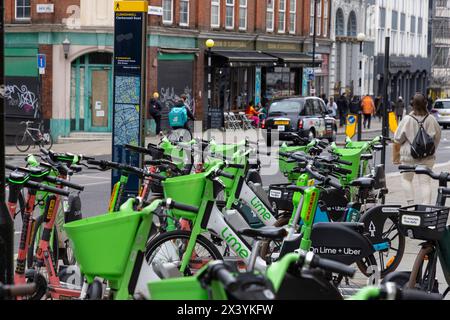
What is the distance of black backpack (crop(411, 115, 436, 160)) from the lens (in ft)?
39.4

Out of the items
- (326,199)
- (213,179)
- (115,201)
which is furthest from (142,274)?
(326,199)

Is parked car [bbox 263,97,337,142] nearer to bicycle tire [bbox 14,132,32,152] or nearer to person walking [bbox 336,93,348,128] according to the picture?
bicycle tire [bbox 14,132,32,152]

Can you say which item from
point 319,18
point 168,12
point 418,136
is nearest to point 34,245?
point 418,136

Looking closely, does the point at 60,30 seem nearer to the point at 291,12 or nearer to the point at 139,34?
the point at 291,12

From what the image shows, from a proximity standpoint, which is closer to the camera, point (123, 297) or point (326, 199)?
point (123, 297)

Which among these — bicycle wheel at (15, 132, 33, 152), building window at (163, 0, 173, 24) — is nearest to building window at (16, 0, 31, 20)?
building window at (163, 0, 173, 24)

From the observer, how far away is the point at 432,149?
39.6 feet

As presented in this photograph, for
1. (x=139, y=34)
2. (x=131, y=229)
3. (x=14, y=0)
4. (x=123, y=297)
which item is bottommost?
(x=123, y=297)

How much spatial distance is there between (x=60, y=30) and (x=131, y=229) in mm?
30565

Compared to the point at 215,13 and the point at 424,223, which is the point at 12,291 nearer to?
the point at 424,223

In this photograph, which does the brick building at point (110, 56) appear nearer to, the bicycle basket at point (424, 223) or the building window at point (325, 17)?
the building window at point (325, 17)

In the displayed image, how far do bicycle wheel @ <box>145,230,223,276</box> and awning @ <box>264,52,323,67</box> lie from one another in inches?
1508

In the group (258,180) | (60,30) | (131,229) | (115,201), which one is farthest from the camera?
→ (60,30)

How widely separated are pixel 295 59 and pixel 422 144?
35516 millimetres
